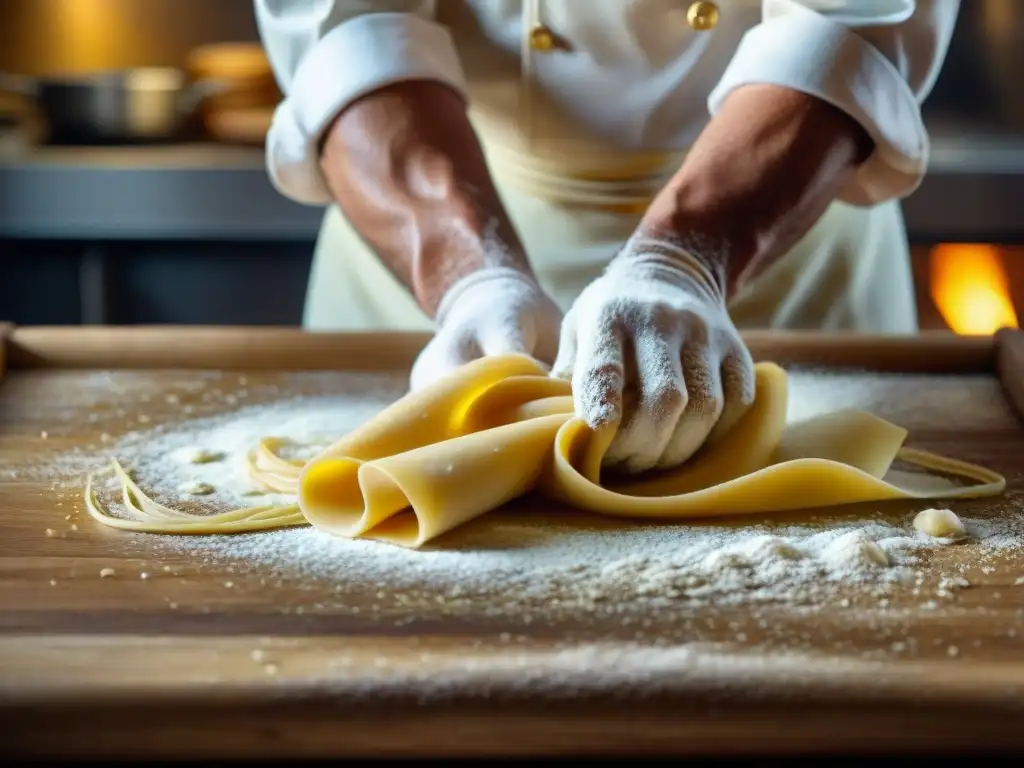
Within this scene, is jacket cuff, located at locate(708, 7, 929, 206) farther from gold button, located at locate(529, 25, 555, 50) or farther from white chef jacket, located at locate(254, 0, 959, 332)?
gold button, located at locate(529, 25, 555, 50)

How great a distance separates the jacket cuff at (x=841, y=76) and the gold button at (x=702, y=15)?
0.32ft

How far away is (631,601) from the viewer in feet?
2.89

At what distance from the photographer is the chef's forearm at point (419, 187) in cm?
141

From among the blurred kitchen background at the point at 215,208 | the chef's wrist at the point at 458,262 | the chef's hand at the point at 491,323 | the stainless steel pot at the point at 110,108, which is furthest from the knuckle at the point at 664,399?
the stainless steel pot at the point at 110,108

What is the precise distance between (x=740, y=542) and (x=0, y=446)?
77 centimetres

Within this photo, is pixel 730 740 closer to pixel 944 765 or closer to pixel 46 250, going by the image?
pixel 944 765

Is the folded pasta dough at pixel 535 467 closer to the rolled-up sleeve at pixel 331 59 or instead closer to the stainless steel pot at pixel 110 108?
the rolled-up sleeve at pixel 331 59

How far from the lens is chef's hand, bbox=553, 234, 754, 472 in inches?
41.4

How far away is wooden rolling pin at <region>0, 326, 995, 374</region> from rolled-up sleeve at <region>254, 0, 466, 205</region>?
235mm

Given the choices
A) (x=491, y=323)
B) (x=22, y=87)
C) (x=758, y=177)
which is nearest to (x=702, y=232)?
(x=758, y=177)

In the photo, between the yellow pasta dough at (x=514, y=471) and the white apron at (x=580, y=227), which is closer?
the yellow pasta dough at (x=514, y=471)

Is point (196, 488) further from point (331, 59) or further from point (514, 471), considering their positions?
point (331, 59)

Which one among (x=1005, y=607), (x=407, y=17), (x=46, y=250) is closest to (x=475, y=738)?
(x=1005, y=607)

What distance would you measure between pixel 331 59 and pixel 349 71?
0.04 metres
